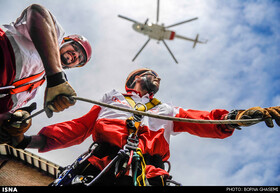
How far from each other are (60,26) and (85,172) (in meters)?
1.99

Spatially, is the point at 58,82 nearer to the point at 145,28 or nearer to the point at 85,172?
the point at 85,172

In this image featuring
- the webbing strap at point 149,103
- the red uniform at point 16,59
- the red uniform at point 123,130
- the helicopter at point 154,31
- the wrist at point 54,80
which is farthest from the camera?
the helicopter at point 154,31

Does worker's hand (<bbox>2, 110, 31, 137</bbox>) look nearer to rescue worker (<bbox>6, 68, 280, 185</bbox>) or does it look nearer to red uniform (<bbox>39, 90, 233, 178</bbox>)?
rescue worker (<bbox>6, 68, 280, 185</bbox>)

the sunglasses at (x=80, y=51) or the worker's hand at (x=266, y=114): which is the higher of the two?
the sunglasses at (x=80, y=51)

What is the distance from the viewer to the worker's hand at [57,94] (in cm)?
170

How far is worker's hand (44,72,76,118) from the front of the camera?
1.70 m

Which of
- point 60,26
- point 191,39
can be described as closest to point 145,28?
point 191,39

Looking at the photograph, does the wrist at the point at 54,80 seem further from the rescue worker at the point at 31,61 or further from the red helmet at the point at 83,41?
the red helmet at the point at 83,41

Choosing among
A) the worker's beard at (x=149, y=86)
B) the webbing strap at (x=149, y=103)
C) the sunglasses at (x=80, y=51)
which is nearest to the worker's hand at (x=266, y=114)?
the webbing strap at (x=149, y=103)

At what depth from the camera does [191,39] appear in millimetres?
22531

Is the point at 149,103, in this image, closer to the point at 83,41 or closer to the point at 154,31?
the point at 83,41

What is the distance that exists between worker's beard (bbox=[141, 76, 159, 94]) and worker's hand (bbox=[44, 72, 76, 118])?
7.38 ft

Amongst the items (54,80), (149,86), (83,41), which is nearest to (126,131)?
(54,80)

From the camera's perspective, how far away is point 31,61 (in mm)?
2420
